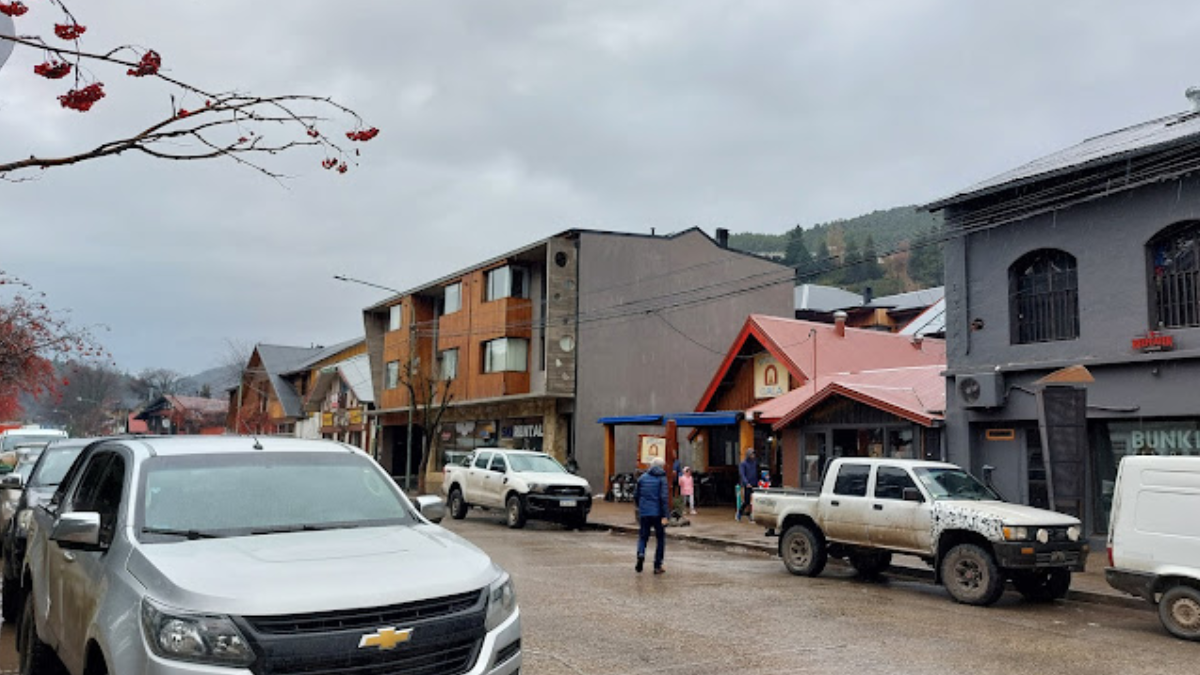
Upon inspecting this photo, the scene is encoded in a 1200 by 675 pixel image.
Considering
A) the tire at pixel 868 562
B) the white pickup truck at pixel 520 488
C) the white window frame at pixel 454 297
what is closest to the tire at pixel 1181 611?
the tire at pixel 868 562

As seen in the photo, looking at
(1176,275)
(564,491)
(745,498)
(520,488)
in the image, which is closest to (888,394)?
(745,498)

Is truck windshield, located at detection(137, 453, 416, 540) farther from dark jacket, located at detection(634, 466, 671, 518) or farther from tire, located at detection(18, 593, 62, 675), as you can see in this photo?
dark jacket, located at detection(634, 466, 671, 518)

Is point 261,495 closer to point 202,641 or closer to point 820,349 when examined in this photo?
point 202,641

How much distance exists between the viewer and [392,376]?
4875 centimetres

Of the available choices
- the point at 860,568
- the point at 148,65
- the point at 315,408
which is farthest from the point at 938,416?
the point at 315,408

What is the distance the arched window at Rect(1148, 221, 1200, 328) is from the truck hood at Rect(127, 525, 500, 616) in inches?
571

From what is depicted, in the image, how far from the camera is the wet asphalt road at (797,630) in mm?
7980

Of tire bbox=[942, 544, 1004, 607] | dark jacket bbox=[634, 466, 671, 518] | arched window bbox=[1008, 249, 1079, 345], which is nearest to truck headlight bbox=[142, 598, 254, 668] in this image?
tire bbox=[942, 544, 1004, 607]

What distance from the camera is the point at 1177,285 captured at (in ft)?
50.6

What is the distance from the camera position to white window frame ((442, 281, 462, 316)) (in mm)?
42594

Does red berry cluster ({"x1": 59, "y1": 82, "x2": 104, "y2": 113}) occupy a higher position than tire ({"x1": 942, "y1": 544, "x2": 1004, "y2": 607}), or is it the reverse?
red berry cluster ({"x1": 59, "y1": 82, "x2": 104, "y2": 113})

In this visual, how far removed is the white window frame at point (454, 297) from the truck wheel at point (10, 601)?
107 feet

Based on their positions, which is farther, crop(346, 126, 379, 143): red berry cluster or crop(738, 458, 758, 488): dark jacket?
crop(738, 458, 758, 488): dark jacket

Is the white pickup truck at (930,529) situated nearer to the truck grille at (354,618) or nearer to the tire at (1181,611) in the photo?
the tire at (1181,611)
